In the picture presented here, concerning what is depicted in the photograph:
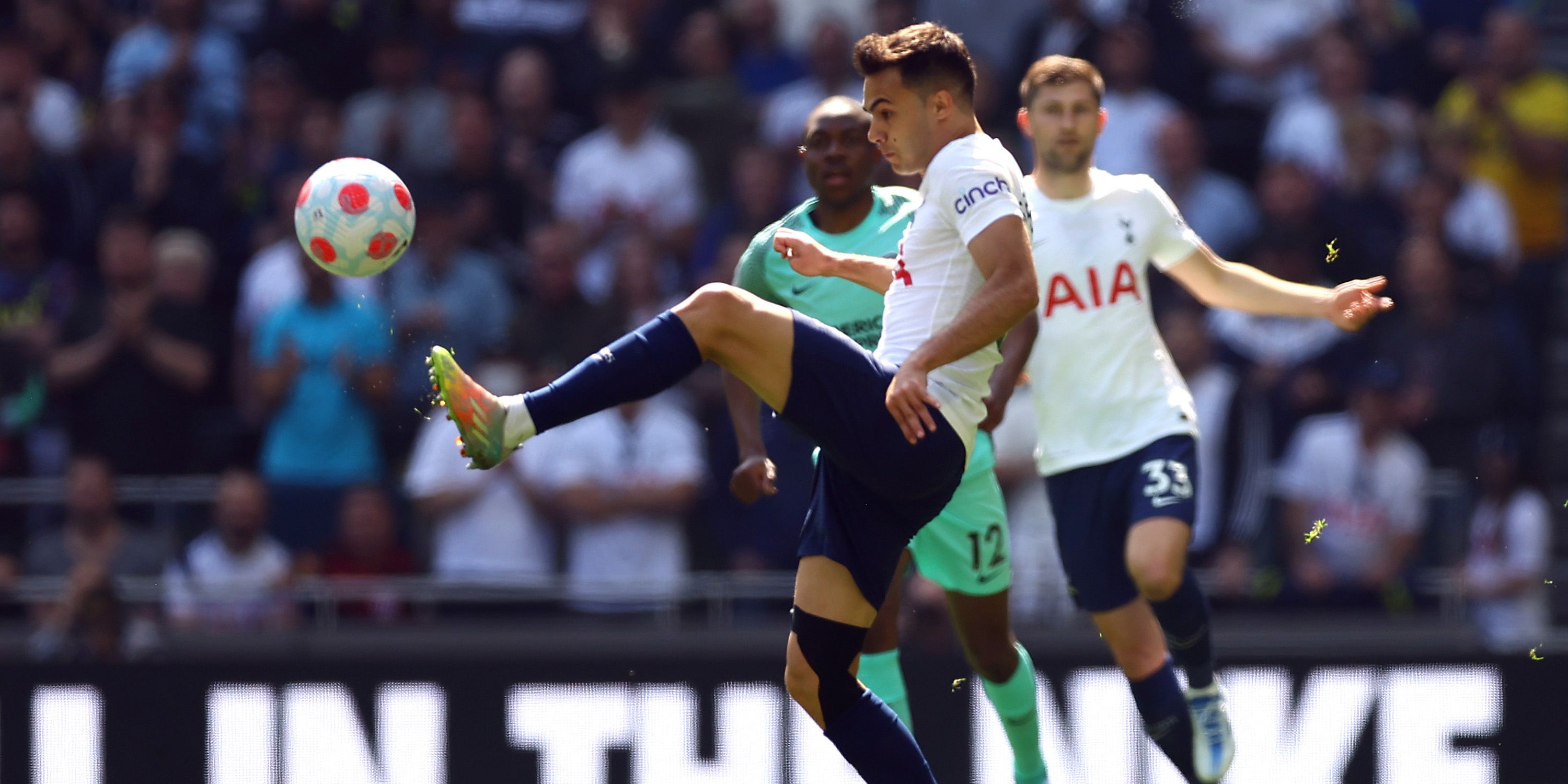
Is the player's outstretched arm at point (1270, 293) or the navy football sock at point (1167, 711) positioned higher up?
the player's outstretched arm at point (1270, 293)

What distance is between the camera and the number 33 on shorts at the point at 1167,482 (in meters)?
6.77

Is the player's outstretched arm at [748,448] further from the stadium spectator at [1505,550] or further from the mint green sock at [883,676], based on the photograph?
the stadium spectator at [1505,550]

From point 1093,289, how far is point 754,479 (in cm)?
155

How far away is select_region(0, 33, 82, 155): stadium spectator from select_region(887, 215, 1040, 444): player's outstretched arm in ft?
26.4

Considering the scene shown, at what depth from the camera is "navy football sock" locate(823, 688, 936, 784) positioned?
576 centimetres

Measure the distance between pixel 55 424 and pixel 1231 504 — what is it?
21.4ft

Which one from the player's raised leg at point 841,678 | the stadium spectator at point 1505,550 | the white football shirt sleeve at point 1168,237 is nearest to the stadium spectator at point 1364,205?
the stadium spectator at point 1505,550

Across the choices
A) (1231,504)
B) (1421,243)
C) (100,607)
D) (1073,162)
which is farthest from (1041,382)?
(100,607)

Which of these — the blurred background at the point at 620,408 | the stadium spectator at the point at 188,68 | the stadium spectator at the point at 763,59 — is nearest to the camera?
the blurred background at the point at 620,408

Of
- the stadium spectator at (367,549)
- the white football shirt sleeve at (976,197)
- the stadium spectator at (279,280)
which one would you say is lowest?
the stadium spectator at (367,549)

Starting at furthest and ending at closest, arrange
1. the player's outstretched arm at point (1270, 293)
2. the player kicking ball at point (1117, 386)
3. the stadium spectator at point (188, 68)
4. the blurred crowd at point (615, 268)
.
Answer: the stadium spectator at point (188, 68)
the blurred crowd at point (615, 268)
the player kicking ball at point (1117, 386)
the player's outstretched arm at point (1270, 293)

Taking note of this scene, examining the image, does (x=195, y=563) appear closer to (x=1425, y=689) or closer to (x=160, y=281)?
(x=160, y=281)

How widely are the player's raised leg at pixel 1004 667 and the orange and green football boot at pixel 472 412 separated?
225 cm

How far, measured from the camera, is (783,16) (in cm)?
1223
